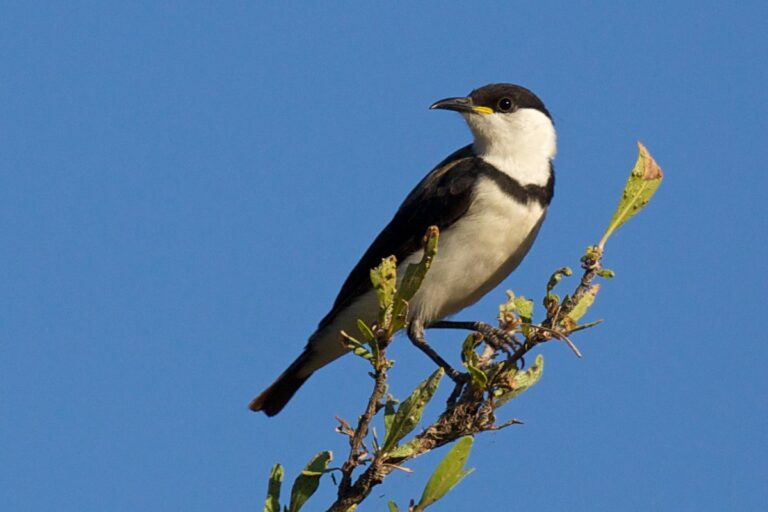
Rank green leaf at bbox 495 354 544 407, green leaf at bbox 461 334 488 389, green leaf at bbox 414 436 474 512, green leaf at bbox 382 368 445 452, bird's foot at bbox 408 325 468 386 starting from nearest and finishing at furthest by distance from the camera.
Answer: green leaf at bbox 414 436 474 512 < green leaf at bbox 382 368 445 452 < green leaf at bbox 461 334 488 389 < green leaf at bbox 495 354 544 407 < bird's foot at bbox 408 325 468 386

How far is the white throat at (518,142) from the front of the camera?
745cm

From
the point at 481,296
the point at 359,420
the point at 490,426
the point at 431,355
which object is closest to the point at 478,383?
the point at 490,426

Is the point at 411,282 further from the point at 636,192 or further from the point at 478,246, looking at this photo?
the point at 478,246

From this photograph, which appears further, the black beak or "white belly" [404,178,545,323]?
the black beak

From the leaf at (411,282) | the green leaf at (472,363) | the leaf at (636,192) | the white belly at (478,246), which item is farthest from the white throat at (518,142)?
the leaf at (411,282)

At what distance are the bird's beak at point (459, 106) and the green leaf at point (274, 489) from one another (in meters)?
4.43

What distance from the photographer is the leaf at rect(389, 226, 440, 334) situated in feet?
12.3

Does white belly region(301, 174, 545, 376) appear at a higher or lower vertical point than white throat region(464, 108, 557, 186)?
lower

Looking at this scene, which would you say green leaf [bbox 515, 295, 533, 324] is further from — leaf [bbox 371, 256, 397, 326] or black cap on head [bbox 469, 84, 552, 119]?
black cap on head [bbox 469, 84, 552, 119]

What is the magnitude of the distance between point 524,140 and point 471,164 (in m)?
0.48

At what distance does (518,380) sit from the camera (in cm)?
446

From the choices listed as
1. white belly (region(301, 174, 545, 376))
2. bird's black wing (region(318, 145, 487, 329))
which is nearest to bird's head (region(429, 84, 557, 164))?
bird's black wing (region(318, 145, 487, 329))

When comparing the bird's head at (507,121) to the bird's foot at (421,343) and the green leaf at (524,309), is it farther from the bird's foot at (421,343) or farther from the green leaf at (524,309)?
the green leaf at (524,309)

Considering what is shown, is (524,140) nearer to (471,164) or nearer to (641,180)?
(471,164)
